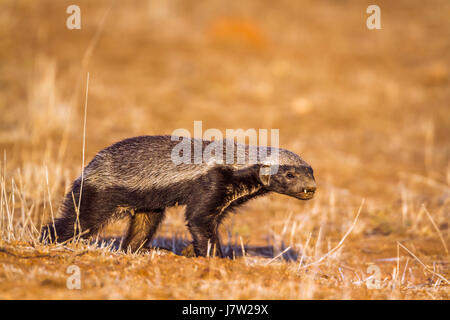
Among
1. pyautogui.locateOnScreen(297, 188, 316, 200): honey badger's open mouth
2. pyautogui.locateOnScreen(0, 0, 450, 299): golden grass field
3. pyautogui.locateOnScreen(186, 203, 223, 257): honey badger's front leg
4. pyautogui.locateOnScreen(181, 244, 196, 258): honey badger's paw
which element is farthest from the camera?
pyautogui.locateOnScreen(181, 244, 196, 258): honey badger's paw

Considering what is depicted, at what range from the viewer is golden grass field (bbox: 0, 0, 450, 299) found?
13.0 feet

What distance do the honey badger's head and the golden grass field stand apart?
1.97 feet

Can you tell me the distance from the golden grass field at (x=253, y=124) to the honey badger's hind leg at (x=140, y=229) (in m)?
0.24

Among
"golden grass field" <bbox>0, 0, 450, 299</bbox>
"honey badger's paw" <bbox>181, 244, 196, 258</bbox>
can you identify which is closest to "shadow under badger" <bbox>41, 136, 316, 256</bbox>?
"golden grass field" <bbox>0, 0, 450, 299</bbox>

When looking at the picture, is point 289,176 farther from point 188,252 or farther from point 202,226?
point 188,252

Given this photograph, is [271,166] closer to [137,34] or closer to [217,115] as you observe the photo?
[217,115]

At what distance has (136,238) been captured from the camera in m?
5.23

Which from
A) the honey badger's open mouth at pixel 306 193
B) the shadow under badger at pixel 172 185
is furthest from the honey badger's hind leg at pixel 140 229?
the honey badger's open mouth at pixel 306 193

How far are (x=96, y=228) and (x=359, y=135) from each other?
32.1 feet

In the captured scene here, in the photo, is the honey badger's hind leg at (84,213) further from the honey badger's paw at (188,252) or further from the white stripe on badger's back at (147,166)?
the honey badger's paw at (188,252)

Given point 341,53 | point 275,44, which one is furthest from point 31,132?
point 341,53

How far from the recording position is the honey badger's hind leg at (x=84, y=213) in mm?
4711

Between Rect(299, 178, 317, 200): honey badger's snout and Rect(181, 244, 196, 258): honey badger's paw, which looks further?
Rect(181, 244, 196, 258): honey badger's paw

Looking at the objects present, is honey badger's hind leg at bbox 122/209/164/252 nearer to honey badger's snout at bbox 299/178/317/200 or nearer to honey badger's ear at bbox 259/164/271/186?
honey badger's ear at bbox 259/164/271/186
